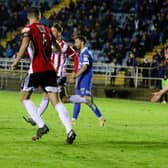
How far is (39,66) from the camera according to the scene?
11.2 m

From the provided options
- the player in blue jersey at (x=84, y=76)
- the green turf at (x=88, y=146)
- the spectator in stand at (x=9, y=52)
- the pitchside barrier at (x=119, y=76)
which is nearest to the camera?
the green turf at (x=88, y=146)

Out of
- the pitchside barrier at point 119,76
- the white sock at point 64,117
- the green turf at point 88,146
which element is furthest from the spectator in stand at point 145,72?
the white sock at point 64,117

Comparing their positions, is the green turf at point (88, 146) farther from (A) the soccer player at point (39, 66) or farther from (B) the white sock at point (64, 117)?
(A) the soccer player at point (39, 66)

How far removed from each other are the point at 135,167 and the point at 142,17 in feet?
89.7

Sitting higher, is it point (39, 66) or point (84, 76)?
point (39, 66)

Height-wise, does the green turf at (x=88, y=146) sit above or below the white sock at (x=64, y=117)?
below

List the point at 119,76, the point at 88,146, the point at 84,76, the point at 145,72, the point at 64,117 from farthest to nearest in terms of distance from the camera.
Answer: the point at 119,76 → the point at 145,72 → the point at 84,76 → the point at 64,117 → the point at 88,146

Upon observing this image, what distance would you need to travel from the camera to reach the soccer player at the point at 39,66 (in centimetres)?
1107

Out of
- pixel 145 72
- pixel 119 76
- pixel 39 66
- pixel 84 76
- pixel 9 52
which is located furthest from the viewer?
pixel 9 52

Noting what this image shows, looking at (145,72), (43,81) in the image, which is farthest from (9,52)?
(43,81)

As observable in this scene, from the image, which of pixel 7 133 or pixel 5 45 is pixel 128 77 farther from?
pixel 7 133

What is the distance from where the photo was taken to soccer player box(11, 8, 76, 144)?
36.3 ft

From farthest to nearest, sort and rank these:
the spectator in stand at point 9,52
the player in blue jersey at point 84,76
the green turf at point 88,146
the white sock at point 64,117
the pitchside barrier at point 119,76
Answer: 1. the spectator in stand at point 9,52
2. the pitchside barrier at point 119,76
3. the player in blue jersey at point 84,76
4. the white sock at point 64,117
5. the green turf at point 88,146

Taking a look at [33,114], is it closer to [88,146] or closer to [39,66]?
[39,66]
